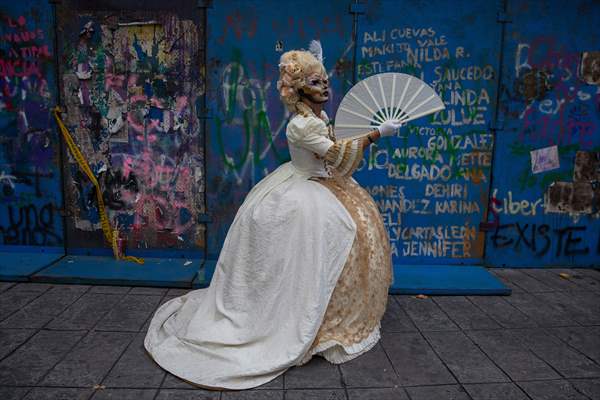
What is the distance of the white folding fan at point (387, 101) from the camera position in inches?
122

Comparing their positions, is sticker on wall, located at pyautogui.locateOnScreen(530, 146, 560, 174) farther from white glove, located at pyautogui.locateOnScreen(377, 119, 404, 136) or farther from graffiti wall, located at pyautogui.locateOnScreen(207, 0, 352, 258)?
white glove, located at pyautogui.locateOnScreen(377, 119, 404, 136)

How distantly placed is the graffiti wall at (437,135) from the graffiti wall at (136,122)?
159 centimetres

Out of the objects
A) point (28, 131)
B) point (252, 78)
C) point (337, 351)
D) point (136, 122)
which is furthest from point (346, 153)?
point (28, 131)

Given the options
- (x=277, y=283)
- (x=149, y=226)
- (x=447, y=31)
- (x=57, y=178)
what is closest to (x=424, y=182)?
(x=447, y=31)

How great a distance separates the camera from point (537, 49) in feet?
14.5

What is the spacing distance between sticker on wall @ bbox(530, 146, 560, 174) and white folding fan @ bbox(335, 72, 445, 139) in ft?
6.47

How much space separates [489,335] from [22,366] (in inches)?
117

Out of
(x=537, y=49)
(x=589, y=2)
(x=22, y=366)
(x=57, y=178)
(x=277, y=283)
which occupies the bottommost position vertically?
(x=22, y=366)

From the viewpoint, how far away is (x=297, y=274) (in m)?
2.86

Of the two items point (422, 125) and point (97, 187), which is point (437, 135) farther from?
point (97, 187)

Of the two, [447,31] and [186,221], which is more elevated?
[447,31]

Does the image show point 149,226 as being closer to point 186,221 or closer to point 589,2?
point 186,221

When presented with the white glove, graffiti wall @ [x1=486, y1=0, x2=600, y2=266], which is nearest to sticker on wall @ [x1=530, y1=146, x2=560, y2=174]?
graffiti wall @ [x1=486, y1=0, x2=600, y2=266]

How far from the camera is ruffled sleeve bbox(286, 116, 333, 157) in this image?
2.90 metres
